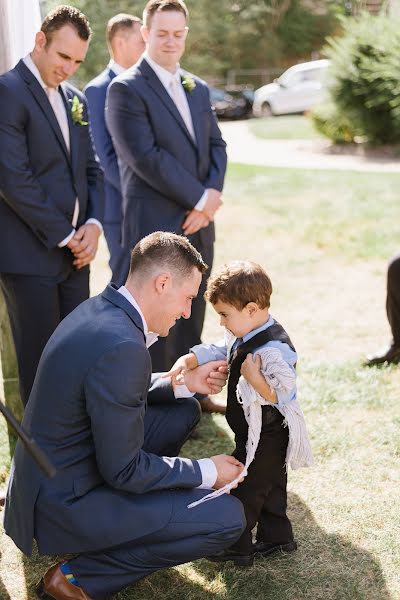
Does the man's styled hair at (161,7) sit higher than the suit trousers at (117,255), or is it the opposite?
the man's styled hair at (161,7)

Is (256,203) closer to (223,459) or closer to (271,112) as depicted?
(223,459)

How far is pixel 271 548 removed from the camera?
3.22 metres

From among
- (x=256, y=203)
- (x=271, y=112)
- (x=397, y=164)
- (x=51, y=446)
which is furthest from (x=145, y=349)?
(x=271, y=112)

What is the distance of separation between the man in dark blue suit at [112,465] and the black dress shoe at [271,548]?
1.36 ft

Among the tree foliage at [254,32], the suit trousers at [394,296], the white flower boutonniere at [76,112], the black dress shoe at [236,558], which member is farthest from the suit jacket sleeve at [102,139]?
the tree foliage at [254,32]

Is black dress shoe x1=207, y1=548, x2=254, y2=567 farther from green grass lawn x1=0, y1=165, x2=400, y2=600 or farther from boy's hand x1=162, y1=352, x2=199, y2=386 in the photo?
boy's hand x1=162, y1=352, x2=199, y2=386

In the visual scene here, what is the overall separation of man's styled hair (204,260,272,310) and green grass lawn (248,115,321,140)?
15006 millimetres

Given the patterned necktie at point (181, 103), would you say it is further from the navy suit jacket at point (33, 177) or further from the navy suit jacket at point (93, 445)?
the navy suit jacket at point (93, 445)

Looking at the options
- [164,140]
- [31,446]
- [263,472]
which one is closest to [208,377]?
[263,472]

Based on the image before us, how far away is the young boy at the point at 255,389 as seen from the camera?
2992 millimetres

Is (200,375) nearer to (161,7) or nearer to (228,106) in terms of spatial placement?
(161,7)

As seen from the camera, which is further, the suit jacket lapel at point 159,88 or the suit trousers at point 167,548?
the suit jacket lapel at point 159,88

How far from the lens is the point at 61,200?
153 inches

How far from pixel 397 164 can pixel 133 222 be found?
1071cm
